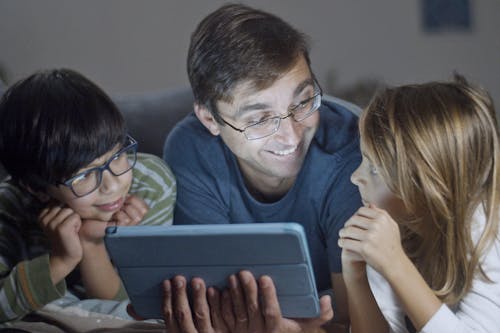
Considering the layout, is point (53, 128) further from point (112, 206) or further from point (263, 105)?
point (263, 105)

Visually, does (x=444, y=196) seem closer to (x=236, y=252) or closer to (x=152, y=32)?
(x=236, y=252)

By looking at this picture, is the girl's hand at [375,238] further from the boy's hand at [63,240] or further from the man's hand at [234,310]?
the boy's hand at [63,240]

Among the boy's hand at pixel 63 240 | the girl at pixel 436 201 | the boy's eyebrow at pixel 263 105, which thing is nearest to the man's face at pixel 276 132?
the boy's eyebrow at pixel 263 105

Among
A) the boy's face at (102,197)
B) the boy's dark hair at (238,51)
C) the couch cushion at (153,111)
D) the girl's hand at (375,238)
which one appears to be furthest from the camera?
the couch cushion at (153,111)

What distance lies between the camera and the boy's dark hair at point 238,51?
0.89 meters

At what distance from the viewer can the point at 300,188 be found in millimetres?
984

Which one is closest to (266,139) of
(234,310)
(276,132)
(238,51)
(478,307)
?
(276,132)

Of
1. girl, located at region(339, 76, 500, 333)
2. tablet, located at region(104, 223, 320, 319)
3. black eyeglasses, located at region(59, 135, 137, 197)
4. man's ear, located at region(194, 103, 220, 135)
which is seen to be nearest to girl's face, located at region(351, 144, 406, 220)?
girl, located at region(339, 76, 500, 333)

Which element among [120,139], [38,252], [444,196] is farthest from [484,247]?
[38,252]

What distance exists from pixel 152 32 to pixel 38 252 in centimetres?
37

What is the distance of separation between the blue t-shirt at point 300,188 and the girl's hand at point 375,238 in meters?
0.12

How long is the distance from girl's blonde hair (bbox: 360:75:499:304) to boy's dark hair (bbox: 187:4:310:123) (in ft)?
0.47

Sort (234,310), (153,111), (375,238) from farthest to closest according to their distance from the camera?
(153,111)
(234,310)
(375,238)

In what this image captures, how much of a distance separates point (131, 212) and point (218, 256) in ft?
0.82
